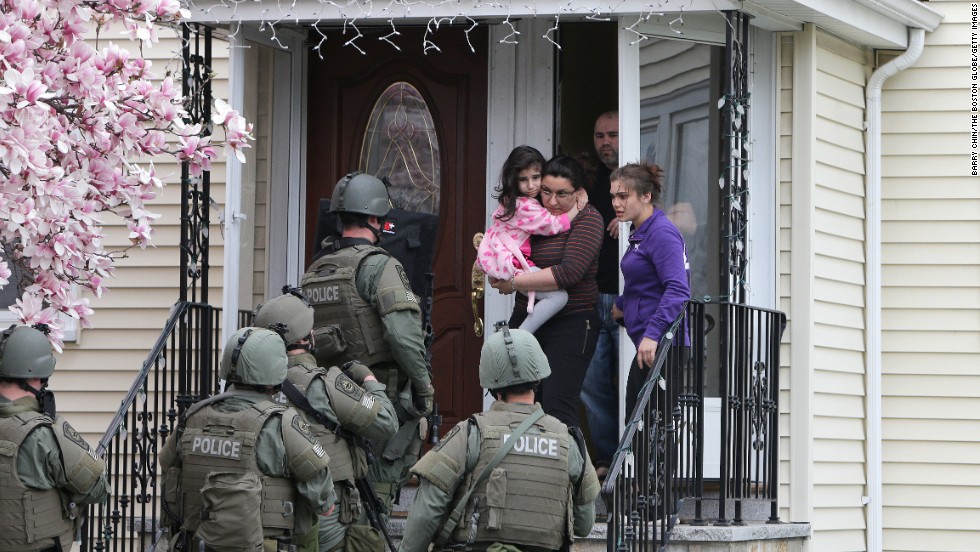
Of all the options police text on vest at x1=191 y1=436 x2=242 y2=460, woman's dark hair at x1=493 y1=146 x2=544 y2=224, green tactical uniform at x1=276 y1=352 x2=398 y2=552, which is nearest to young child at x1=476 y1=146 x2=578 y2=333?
woman's dark hair at x1=493 y1=146 x2=544 y2=224

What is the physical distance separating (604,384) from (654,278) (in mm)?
1159

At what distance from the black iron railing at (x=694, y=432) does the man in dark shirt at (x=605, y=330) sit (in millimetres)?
536

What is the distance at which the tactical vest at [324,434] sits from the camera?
6.59 meters

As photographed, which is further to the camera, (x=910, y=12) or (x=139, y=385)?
(x=910, y=12)

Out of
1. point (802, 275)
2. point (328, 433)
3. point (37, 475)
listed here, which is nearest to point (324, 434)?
point (328, 433)

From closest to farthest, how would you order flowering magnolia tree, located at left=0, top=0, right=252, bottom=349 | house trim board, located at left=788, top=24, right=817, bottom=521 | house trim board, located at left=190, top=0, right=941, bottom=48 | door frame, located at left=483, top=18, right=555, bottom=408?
flowering magnolia tree, located at left=0, top=0, right=252, bottom=349, house trim board, located at left=190, top=0, right=941, bottom=48, house trim board, located at left=788, top=24, right=817, bottom=521, door frame, located at left=483, top=18, right=555, bottom=408

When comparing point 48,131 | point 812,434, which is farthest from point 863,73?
point 48,131

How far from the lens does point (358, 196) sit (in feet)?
23.6

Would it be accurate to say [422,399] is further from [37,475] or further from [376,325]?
[37,475]

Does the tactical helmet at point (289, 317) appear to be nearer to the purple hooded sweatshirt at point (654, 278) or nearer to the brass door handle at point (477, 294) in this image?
the purple hooded sweatshirt at point (654, 278)

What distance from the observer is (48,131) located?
6.05 m

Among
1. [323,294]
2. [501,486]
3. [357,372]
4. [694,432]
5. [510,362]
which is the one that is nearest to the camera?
[501,486]

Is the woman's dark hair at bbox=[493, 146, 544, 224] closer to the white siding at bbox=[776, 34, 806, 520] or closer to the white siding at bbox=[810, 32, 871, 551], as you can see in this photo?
the white siding at bbox=[776, 34, 806, 520]

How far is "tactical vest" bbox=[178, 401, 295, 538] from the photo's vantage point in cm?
610
